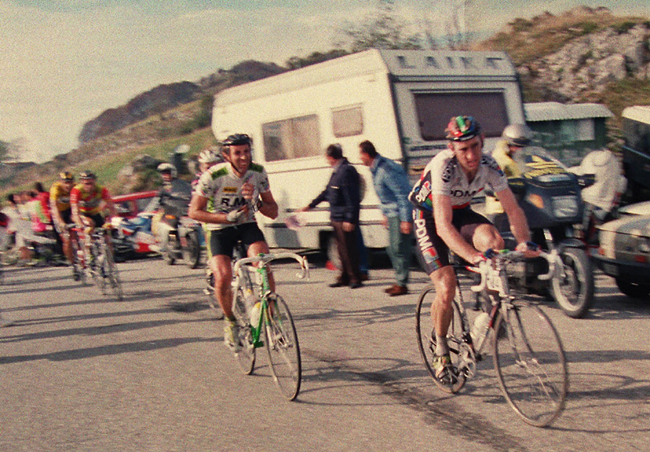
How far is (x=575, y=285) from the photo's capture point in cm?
747

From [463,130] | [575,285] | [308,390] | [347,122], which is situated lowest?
[308,390]

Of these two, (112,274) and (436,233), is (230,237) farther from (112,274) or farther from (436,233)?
(112,274)

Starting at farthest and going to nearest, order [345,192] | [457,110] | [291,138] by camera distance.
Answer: [291,138]
[457,110]
[345,192]

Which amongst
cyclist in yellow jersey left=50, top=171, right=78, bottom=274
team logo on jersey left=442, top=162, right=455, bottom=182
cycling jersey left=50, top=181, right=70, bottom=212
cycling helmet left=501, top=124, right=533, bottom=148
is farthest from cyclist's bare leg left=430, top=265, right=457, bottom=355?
cycling jersey left=50, top=181, right=70, bottom=212

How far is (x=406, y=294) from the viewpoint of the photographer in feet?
31.3

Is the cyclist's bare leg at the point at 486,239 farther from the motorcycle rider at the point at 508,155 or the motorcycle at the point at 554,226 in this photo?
the motorcycle rider at the point at 508,155

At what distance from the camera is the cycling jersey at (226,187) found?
20.0 feet

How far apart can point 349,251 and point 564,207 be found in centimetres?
342

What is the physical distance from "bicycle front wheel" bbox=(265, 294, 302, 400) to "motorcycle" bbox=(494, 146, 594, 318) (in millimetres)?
3316

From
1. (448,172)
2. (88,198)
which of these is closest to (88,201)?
(88,198)

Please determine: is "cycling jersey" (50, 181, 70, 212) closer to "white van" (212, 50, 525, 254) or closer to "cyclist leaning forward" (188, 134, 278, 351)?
"white van" (212, 50, 525, 254)

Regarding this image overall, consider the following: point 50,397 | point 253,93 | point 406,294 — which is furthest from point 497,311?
point 253,93

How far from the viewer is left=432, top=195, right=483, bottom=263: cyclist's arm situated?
4.47 metres

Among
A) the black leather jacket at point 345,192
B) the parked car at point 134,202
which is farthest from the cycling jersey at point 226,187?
the parked car at point 134,202
